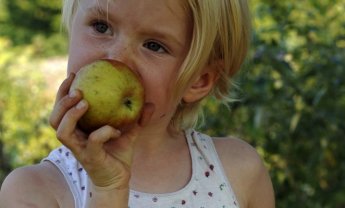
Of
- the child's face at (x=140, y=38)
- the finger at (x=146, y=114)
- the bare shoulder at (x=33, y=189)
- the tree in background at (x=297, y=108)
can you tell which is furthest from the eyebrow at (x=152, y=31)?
the tree in background at (x=297, y=108)

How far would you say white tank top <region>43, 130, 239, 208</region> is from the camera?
1902 millimetres

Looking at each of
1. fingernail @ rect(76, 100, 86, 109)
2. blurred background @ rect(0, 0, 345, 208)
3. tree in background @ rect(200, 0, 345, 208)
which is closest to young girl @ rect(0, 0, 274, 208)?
fingernail @ rect(76, 100, 86, 109)

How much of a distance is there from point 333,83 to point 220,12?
125 cm

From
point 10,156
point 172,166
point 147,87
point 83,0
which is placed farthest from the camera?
point 10,156

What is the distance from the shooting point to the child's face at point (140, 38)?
1.78 metres

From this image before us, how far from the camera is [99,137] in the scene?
1.62m

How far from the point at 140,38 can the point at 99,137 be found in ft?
0.90

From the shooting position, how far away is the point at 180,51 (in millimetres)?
1880

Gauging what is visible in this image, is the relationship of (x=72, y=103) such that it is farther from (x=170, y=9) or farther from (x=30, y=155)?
(x=30, y=155)

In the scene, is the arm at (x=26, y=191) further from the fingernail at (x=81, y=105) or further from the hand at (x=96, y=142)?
the fingernail at (x=81, y=105)

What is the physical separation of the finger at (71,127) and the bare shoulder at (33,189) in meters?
0.24

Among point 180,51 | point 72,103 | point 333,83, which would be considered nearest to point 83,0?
point 180,51

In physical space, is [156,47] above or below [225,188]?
above

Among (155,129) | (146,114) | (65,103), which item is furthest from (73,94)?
(155,129)
